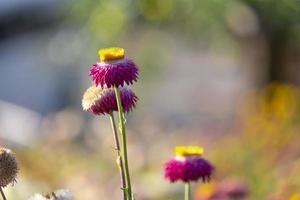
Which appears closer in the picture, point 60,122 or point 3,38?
point 60,122

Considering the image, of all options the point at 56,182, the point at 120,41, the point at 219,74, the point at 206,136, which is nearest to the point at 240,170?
the point at 56,182

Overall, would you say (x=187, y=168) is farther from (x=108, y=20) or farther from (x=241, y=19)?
(x=241, y=19)

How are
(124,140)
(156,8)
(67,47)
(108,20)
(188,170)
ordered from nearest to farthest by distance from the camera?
(124,140), (188,170), (156,8), (108,20), (67,47)

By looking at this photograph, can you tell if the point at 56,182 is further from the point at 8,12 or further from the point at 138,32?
the point at 8,12

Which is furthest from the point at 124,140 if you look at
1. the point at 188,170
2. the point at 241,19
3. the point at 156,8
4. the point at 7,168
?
the point at 241,19

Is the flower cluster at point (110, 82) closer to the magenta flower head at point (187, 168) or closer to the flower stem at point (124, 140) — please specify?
the flower stem at point (124, 140)

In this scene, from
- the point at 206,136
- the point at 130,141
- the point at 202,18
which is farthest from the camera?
the point at 202,18

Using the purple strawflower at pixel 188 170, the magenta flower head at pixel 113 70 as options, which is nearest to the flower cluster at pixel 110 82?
the magenta flower head at pixel 113 70
